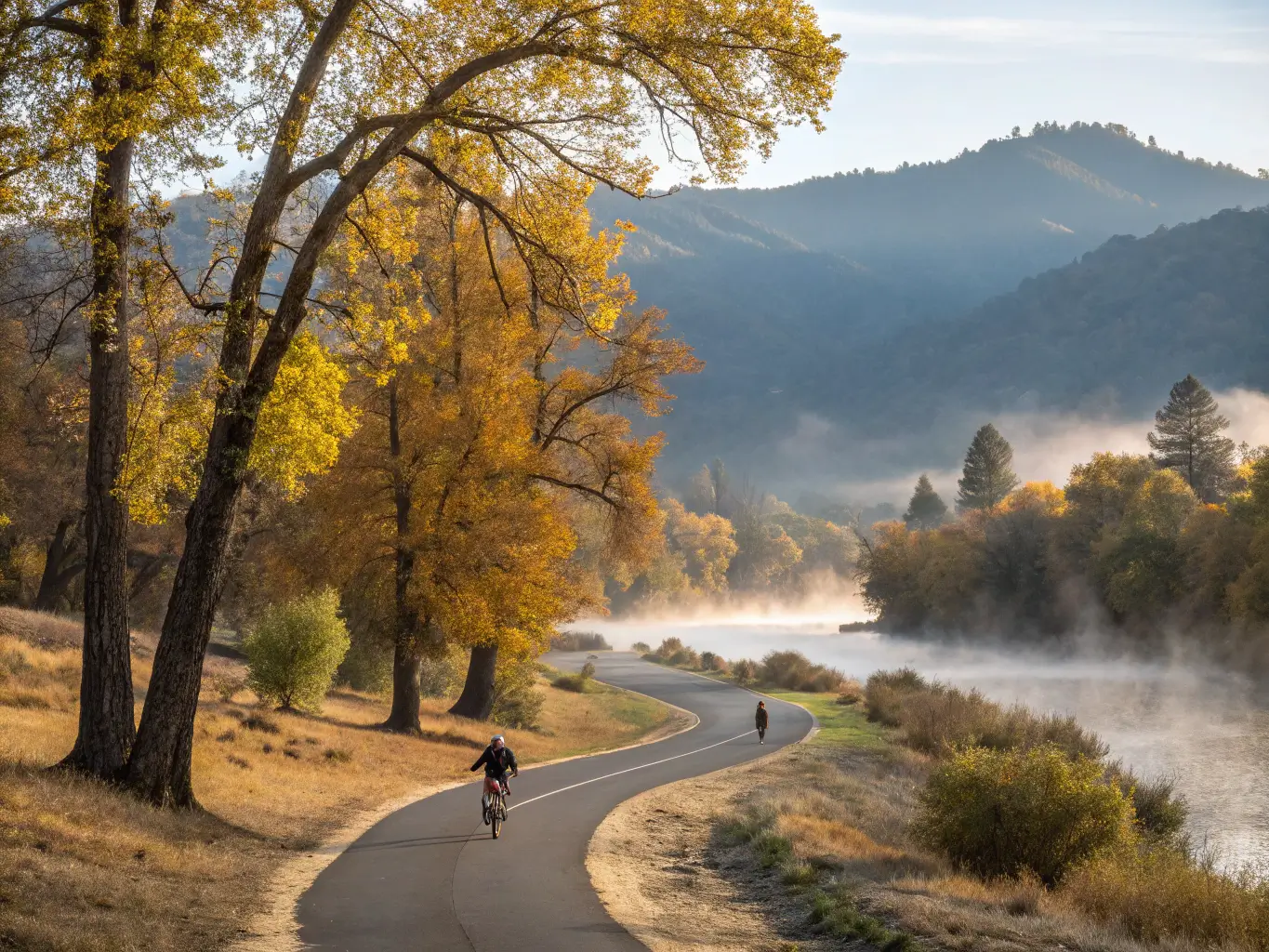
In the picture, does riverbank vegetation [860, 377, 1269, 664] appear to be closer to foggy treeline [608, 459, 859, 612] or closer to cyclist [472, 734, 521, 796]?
cyclist [472, 734, 521, 796]

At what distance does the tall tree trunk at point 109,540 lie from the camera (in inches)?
591

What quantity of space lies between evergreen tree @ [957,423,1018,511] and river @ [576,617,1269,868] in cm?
2475

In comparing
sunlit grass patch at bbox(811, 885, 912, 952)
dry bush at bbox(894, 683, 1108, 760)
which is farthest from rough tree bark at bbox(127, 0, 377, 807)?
dry bush at bbox(894, 683, 1108, 760)

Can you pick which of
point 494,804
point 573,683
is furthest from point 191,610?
point 573,683

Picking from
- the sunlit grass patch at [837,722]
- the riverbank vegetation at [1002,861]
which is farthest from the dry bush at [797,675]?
the riverbank vegetation at [1002,861]

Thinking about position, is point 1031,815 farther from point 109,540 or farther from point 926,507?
point 926,507

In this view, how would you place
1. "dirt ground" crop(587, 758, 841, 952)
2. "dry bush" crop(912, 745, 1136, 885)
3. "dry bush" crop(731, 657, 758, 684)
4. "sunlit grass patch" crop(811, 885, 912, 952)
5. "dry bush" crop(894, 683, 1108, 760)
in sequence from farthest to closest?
"dry bush" crop(731, 657, 758, 684), "dry bush" crop(894, 683, 1108, 760), "dry bush" crop(912, 745, 1136, 885), "dirt ground" crop(587, 758, 841, 952), "sunlit grass patch" crop(811, 885, 912, 952)

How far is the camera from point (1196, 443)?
88375mm

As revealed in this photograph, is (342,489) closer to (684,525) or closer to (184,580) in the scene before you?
(184,580)

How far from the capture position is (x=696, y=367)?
31.8 meters

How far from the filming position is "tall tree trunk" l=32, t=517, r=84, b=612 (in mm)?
40312

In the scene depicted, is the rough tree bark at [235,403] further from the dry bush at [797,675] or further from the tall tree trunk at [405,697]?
the dry bush at [797,675]

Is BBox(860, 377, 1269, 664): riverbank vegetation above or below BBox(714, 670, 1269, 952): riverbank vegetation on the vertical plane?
above

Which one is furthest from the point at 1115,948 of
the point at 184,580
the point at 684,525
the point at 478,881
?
the point at 684,525
